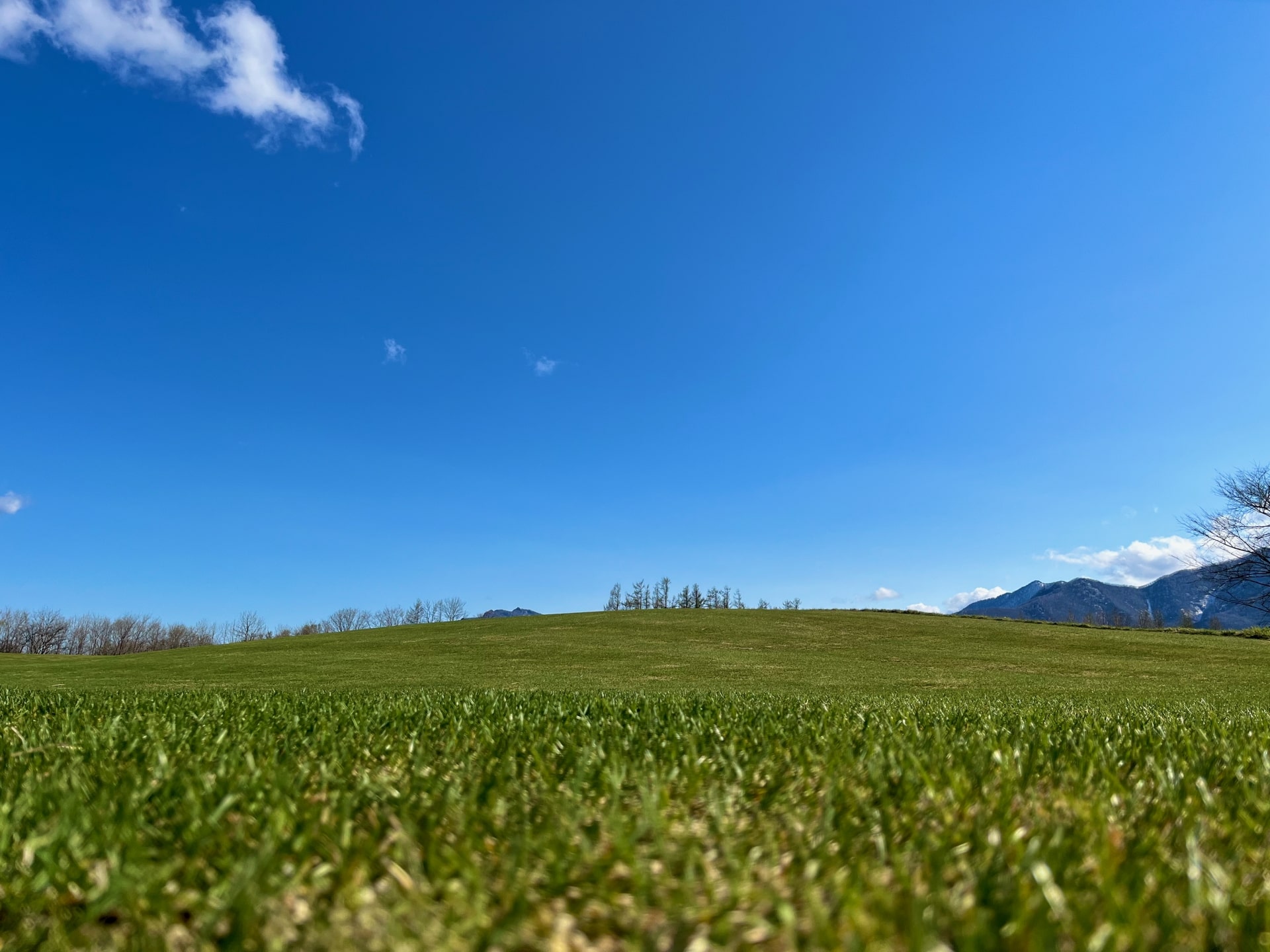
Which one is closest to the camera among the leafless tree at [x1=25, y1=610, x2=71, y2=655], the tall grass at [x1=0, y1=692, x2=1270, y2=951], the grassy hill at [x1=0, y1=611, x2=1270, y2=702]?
the tall grass at [x1=0, y1=692, x2=1270, y2=951]

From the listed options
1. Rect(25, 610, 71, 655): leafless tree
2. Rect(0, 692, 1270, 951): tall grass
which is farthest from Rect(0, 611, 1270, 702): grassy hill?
Rect(25, 610, 71, 655): leafless tree

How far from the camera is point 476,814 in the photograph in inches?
76.3

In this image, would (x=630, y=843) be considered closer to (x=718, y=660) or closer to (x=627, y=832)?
(x=627, y=832)

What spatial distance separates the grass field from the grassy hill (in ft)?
35.7

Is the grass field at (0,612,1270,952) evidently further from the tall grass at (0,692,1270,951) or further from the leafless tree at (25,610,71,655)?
the leafless tree at (25,610,71,655)

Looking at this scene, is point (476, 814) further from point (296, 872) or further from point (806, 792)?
point (806, 792)

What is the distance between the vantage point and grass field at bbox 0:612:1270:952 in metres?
1.25

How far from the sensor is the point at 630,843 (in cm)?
166

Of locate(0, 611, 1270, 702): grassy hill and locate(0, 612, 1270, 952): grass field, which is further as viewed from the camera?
locate(0, 611, 1270, 702): grassy hill

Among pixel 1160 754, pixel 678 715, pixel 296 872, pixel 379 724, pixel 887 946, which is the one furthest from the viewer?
pixel 678 715

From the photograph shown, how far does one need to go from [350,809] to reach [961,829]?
1.77m

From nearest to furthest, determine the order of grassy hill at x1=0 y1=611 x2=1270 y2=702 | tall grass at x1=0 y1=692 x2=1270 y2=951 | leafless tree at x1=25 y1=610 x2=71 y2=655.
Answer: tall grass at x1=0 y1=692 x2=1270 y2=951, grassy hill at x1=0 y1=611 x2=1270 y2=702, leafless tree at x1=25 y1=610 x2=71 y2=655

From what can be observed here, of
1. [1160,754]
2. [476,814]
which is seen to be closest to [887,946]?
[476,814]

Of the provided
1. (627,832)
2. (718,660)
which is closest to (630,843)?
(627,832)
